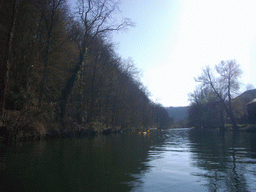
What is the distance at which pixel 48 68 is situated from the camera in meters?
17.0

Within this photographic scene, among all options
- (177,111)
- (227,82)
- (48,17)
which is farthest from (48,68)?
(177,111)

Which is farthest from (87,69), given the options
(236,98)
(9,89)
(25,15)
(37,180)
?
(236,98)

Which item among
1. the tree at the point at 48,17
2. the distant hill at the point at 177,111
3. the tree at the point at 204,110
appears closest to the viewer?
the tree at the point at 48,17

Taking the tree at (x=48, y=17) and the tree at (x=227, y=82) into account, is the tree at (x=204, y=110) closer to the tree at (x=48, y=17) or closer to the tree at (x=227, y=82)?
the tree at (x=227, y=82)

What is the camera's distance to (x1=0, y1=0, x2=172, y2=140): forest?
1215cm

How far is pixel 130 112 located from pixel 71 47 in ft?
58.0

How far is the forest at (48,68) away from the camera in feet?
39.9

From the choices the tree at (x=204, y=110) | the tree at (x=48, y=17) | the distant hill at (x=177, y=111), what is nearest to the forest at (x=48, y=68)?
the tree at (x=48, y=17)

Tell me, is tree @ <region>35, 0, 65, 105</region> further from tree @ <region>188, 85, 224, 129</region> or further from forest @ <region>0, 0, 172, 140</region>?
tree @ <region>188, 85, 224, 129</region>

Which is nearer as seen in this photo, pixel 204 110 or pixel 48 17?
pixel 48 17

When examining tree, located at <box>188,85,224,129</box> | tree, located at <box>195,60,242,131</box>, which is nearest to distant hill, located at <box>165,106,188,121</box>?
tree, located at <box>188,85,224,129</box>

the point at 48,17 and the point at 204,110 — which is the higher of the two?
the point at 48,17

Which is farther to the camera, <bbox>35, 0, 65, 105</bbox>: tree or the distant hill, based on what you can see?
the distant hill

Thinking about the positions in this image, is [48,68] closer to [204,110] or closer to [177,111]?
[204,110]
